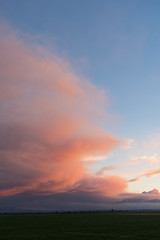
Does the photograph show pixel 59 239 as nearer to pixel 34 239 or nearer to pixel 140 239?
pixel 34 239

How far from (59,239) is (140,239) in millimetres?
10930

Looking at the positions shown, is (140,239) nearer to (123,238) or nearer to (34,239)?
(123,238)

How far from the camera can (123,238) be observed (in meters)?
38.4

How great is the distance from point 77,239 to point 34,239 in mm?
6084

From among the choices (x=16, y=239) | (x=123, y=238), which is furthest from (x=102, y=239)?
(x=16, y=239)

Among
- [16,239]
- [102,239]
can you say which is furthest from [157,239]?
[16,239]

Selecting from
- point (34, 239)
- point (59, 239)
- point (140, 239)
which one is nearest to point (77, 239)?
point (59, 239)

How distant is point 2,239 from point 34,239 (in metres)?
4.49

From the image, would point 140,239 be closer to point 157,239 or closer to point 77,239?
point 157,239

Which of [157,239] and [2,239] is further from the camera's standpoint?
[2,239]

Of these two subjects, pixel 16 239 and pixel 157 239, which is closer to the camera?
pixel 157 239

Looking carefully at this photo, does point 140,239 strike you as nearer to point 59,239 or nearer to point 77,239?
point 77,239

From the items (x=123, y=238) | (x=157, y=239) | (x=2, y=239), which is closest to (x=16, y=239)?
(x=2, y=239)

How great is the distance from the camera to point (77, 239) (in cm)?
3788
